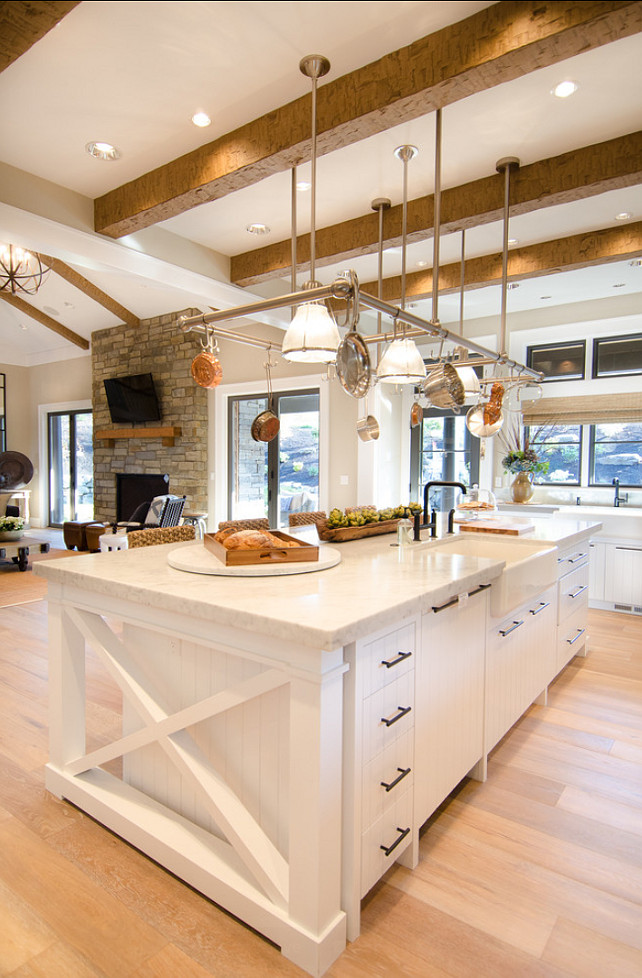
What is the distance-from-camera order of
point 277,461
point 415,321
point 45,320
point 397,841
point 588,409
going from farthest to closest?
point 45,320, point 277,461, point 588,409, point 415,321, point 397,841

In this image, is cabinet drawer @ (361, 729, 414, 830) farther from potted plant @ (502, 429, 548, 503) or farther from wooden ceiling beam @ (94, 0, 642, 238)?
potted plant @ (502, 429, 548, 503)

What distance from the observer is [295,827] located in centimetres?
144

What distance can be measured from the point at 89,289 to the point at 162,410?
182 centimetres

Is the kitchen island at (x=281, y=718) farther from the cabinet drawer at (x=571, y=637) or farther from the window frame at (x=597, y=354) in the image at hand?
the window frame at (x=597, y=354)

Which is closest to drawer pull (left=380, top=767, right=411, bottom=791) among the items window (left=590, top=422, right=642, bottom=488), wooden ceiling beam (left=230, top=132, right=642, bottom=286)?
wooden ceiling beam (left=230, top=132, right=642, bottom=286)

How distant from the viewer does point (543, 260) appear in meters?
4.21

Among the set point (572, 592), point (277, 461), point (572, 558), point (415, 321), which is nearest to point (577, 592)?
point (572, 592)

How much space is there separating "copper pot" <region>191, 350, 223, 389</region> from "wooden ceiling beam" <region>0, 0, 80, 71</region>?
1.31 m

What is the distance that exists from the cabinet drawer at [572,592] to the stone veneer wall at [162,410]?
5118 millimetres

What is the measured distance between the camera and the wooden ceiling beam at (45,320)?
8.38m

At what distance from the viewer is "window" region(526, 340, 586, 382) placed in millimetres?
5754

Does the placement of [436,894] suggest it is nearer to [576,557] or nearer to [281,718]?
[281,718]

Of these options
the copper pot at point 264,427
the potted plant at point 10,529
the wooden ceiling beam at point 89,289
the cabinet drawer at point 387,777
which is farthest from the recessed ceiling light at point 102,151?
the potted plant at point 10,529

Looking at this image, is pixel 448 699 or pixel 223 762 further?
pixel 448 699
